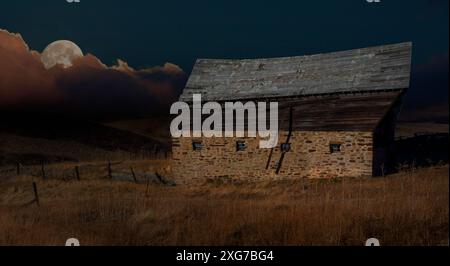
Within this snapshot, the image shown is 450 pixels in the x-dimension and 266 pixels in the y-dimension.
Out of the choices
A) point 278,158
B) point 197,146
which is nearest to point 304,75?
point 278,158

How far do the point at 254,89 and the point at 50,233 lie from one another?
1676 centimetres

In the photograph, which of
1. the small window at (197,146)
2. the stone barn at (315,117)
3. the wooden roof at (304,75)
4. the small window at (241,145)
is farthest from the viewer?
the small window at (197,146)

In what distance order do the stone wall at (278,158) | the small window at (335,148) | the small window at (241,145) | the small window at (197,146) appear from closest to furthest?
the stone wall at (278,158) < the small window at (335,148) < the small window at (241,145) < the small window at (197,146)

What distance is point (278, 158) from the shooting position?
20.5 meters

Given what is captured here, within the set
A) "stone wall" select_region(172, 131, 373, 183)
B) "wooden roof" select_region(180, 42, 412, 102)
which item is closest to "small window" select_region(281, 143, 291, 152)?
"stone wall" select_region(172, 131, 373, 183)

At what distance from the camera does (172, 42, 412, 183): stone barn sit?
19234 millimetres

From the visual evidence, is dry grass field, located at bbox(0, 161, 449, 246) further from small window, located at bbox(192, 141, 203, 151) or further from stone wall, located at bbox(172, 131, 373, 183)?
small window, located at bbox(192, 141, 203, 151)

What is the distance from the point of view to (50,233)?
25.4ft

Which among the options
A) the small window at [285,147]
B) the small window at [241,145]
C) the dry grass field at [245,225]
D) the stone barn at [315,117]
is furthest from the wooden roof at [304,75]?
the dry grass field at [245,225]

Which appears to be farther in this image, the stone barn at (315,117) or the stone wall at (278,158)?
the stone barn at (315,117)

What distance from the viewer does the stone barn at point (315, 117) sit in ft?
63.1

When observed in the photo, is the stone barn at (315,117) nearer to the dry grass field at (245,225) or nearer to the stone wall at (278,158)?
the stone wall at (278,158)
